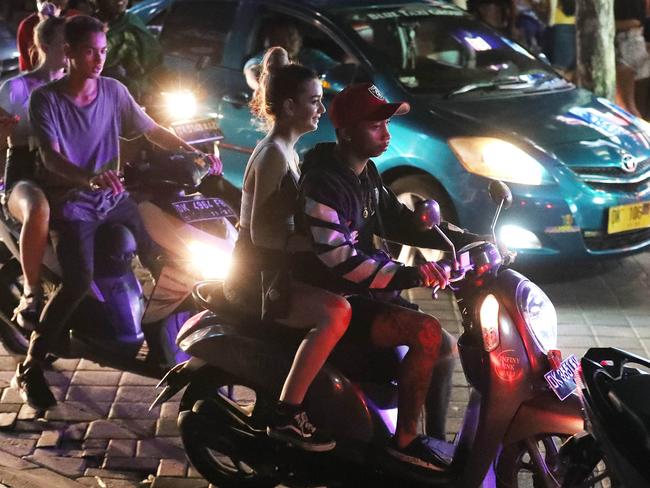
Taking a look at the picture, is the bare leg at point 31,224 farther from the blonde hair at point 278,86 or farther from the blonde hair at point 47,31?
the blonde hair at point 278,86

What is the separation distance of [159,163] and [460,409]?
187cm

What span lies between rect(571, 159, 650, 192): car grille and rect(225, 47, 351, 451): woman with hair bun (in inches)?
122

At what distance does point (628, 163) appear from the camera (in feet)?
22.9

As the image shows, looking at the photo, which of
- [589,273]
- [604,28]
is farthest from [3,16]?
[589,273]

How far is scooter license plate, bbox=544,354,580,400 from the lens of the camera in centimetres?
360

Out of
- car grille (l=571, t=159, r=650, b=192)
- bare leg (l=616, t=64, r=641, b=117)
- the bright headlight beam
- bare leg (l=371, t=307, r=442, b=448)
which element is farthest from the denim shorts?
bare leg (l=371, t=307, r=442, b=448)

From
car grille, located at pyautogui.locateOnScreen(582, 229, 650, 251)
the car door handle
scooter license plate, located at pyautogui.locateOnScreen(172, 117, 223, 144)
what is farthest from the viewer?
the car door handle

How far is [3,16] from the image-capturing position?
50.7ft

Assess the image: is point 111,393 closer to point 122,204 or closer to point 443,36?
point 122,204

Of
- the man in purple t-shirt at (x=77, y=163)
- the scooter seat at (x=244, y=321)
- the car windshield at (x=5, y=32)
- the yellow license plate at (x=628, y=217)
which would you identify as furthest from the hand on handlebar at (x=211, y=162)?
the car windshield at (x=5, y=32)

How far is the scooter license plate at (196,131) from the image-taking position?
5832 millimetres

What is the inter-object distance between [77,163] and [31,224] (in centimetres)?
37

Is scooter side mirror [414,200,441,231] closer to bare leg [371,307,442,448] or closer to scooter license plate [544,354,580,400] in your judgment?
bare leg [371,307,442,448]

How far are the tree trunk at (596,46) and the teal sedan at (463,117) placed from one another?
279cm
